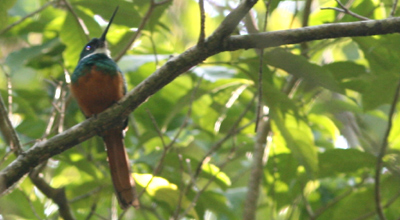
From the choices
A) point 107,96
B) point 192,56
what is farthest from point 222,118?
point 192,56

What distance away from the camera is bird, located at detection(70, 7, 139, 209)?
2.79 metres

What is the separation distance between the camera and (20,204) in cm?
273

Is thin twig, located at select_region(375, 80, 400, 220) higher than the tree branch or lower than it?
lower

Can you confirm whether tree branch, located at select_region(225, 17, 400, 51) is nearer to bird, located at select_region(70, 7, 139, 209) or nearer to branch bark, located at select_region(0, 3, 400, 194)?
branch bark, located at select_region(0, 3, 400, 194)

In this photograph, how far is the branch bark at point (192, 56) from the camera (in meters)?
1.87

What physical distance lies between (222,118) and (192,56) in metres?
1.28

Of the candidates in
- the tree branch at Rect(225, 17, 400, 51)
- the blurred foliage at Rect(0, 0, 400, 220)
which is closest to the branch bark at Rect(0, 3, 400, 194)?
the tree branch at Rect(225, 17, 400, 51)

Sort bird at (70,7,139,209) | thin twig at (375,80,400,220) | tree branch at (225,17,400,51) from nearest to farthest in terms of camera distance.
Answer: tree branch at (225,17,400,51) → thin twig at (375,80,400,220) → bird at (70,7,139,209)

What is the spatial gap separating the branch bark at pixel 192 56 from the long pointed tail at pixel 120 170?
57 cm

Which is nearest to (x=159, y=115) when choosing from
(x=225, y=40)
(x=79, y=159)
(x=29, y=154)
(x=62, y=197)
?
(x=79, y=159)

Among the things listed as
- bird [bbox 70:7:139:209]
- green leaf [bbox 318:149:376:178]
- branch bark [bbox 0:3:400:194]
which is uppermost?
branch bark [bbox 0:3:400:194]

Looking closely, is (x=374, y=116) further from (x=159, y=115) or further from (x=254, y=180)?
(x=159, y=115)

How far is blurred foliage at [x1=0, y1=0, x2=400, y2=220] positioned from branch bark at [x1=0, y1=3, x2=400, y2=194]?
0.34m

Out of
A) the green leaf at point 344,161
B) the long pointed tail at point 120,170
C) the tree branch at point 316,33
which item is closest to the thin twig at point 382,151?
the green leaf at point 344,161
